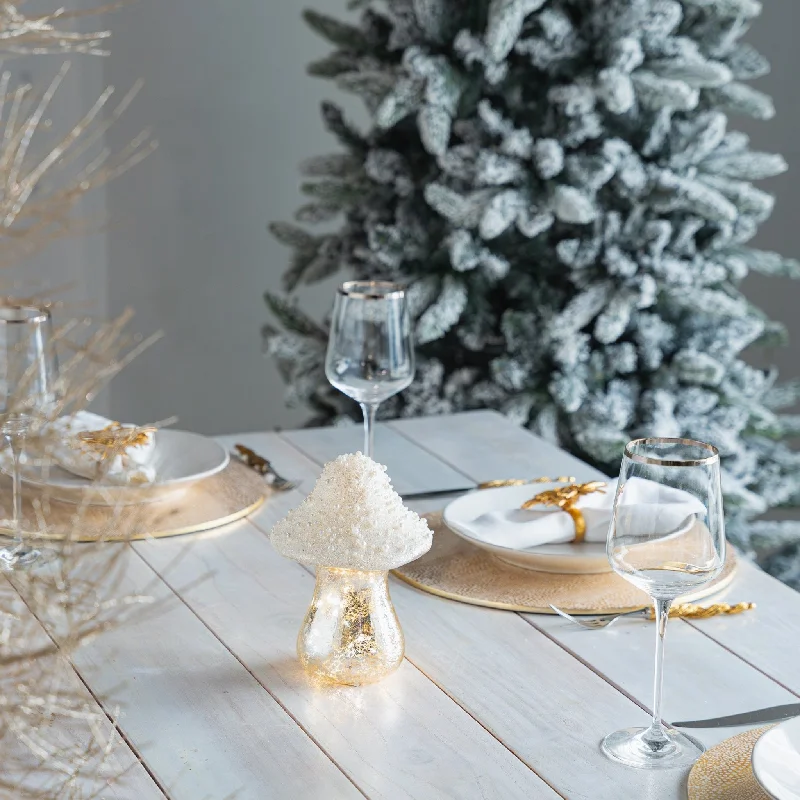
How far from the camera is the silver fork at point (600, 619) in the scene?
1.11 m

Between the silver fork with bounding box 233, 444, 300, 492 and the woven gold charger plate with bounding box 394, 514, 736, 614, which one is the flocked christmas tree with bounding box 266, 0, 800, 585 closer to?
the silver fork with bounding box 233, 444, 300, 492

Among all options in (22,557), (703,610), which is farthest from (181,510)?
(703,610)

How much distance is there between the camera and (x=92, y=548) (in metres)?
0.52

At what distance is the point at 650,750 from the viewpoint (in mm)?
885

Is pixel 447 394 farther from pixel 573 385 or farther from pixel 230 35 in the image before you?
pixel 230 35

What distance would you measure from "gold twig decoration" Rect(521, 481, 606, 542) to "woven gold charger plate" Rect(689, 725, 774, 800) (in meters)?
0.34

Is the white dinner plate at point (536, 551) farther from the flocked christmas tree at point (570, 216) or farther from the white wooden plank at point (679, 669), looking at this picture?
the flocked christmas tree at point (570, 216)

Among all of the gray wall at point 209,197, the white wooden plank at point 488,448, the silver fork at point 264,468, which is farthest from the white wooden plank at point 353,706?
the gray wall at point 209,197

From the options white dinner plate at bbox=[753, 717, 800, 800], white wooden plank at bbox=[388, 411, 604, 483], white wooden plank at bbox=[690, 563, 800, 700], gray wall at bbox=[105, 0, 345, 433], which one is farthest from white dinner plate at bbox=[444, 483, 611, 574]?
gray wall at bbox=[105, 0, 345, 433]

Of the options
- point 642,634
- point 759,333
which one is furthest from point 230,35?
point 642,634

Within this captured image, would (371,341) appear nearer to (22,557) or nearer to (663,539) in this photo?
(22,557)

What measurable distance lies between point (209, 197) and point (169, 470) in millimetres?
2110

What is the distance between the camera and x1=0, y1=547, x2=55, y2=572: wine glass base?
1.17 meters

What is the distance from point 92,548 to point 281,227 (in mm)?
2233
